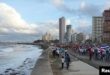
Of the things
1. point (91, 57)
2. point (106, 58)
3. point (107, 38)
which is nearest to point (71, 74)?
point (106, 58)

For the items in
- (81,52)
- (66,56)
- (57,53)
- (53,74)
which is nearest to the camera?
(53,74)

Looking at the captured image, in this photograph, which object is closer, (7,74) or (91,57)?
(7,74)

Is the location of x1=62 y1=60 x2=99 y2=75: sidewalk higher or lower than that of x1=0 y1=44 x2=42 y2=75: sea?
higher

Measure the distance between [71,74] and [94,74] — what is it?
1616 millimetres

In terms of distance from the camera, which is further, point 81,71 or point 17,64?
point 17,64

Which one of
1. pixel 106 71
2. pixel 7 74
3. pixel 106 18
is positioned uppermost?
pixel 106 18

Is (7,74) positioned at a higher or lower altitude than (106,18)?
lower

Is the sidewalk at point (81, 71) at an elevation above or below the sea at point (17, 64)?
above

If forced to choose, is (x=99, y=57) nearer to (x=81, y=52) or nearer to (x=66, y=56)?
(x=66, y=56)

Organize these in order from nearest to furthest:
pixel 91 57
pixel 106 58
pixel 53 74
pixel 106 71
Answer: pixel 106 71 < pixel 53 74 < pixel 106 58 < pixel 91 57

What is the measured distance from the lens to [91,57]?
40.7 m

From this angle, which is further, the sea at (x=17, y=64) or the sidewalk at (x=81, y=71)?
the sea at (x=17, y=64)

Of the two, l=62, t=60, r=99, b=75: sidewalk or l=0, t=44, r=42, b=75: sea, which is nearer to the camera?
l=62, t=60, r=99, b=75: sidewalk

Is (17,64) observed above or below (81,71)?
below
